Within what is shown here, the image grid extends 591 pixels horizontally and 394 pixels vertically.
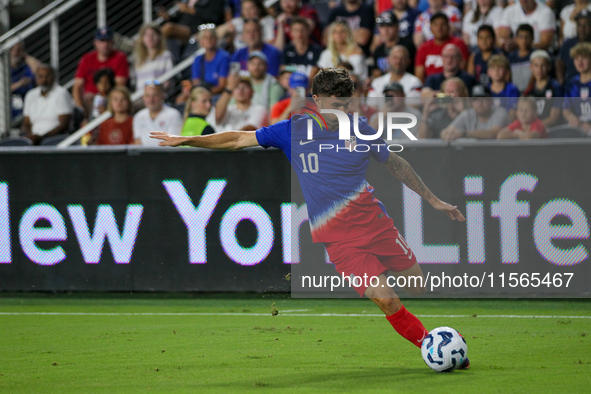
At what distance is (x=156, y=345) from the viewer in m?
6.34

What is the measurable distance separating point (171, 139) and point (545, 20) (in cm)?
731

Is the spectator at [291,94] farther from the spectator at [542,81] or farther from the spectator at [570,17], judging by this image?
the spectator at [570,17]

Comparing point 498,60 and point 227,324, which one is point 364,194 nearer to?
point 227,324

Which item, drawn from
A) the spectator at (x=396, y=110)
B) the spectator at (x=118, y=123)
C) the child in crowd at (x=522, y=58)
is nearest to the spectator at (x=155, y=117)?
Answer: the spectator at (x=118, y=123)

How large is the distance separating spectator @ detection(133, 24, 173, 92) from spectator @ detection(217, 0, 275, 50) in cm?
104

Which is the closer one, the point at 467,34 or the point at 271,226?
the point at 271,226

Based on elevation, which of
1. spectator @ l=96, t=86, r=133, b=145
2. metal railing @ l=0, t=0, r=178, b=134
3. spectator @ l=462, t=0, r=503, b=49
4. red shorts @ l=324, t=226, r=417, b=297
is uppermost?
metal railing @ l=0, t=0, r=178, b=134

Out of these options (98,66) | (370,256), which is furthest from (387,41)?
(370,256)

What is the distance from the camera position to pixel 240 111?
35.1 feet

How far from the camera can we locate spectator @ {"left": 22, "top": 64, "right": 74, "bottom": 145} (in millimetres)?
12109

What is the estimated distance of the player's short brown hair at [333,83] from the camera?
204 inches

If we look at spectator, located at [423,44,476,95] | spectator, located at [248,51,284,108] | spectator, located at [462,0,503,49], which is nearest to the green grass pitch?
spectator, located at [248,51,284,108]

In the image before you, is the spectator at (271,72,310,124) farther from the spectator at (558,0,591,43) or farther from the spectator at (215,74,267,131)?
the spectator at (558,0,591,43)

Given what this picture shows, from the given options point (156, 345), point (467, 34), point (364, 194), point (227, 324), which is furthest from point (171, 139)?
point (467, 34)
